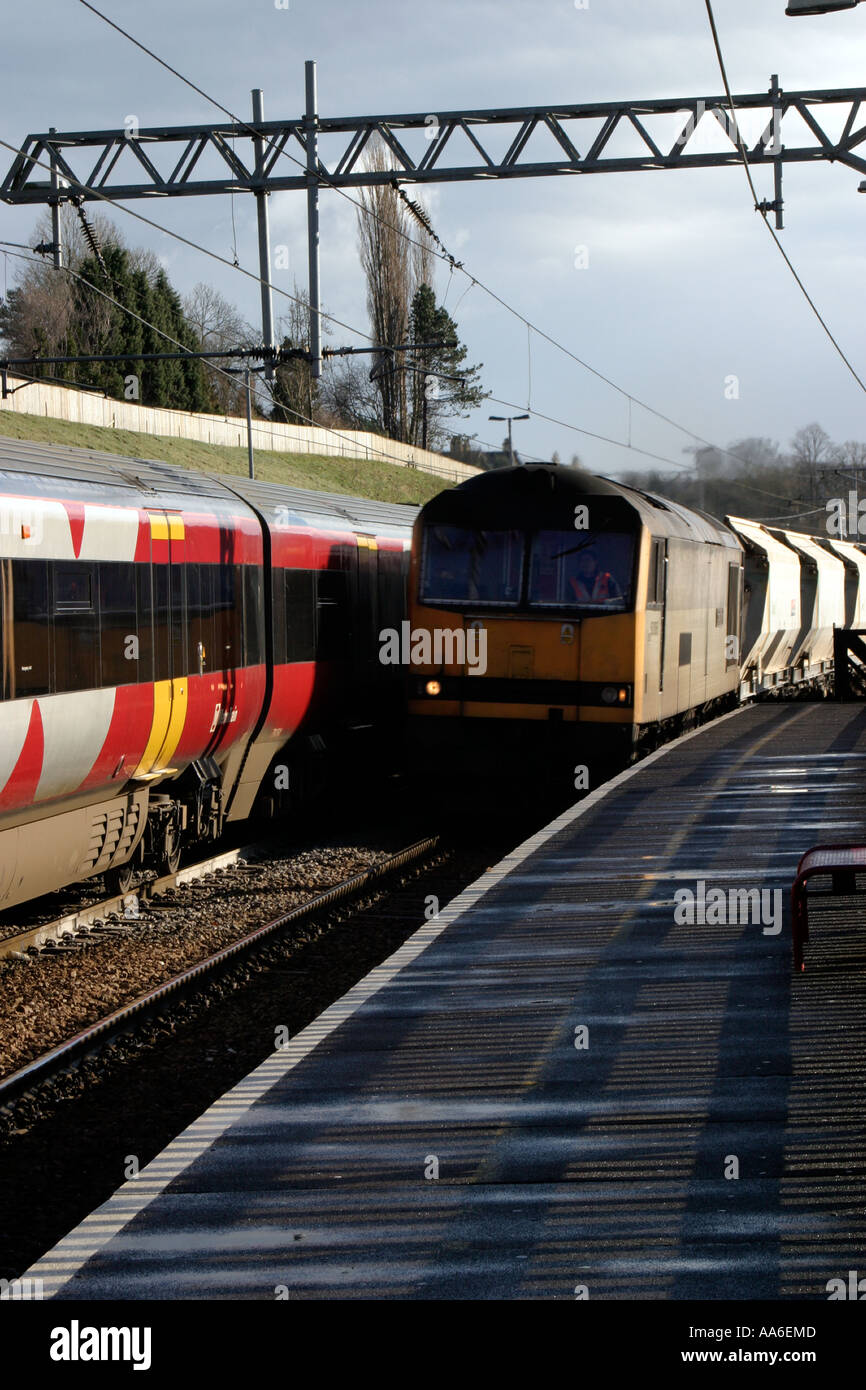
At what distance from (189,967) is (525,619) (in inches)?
231

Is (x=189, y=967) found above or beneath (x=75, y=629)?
beneath

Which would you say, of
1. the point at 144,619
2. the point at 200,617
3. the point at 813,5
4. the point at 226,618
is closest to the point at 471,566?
the point at 226,618

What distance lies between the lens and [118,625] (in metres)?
10.5

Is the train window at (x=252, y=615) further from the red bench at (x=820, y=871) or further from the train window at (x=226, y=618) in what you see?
the red bench at (x=820, y=871)

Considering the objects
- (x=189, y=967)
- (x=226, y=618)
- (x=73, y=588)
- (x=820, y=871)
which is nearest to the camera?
(x=820, y=871)

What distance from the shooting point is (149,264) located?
2699 inches

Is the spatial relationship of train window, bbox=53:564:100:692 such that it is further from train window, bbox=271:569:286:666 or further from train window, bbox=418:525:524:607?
train window, bbox=418:525:524:607

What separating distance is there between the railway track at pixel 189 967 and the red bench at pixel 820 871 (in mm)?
3825

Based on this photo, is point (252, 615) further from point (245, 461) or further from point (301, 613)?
point (245, 461)

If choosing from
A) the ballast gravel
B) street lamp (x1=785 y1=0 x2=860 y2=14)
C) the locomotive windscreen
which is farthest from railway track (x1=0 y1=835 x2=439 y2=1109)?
street lamp (x1=785 y1=0 x2=860 y2=14)

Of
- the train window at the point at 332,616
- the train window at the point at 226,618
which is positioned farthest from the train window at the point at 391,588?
the train window at the point at 226,618

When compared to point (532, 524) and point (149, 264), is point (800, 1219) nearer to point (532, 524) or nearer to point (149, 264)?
point (532, 524)

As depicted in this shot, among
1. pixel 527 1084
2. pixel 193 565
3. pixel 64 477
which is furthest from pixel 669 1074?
pixel 193 565
